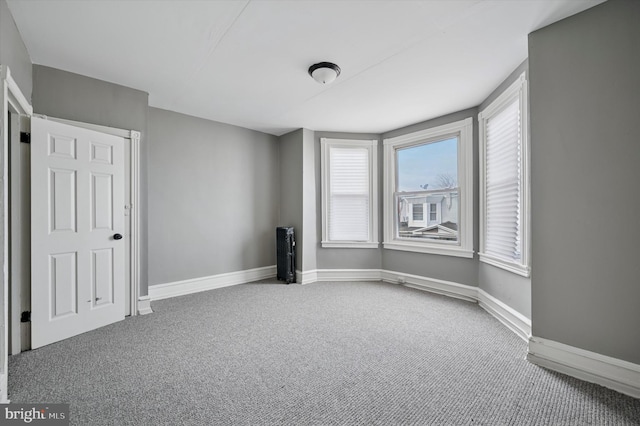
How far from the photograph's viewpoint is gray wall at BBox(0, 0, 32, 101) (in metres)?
1.84

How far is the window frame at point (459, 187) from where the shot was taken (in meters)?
3.64

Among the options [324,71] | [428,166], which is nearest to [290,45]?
[324,71]

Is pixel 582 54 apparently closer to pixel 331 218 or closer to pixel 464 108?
pixel 464 108

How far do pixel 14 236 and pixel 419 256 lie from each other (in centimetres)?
450

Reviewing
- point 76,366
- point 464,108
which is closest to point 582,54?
point 464,108

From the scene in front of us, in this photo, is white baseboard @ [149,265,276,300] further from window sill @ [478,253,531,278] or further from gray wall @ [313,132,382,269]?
window sill @ [478,253,531,278]

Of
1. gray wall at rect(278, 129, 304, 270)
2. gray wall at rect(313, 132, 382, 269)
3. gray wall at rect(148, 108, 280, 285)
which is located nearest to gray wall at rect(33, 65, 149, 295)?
gray wall at rect(148, 108, 280, 285)

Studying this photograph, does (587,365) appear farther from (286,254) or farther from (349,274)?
(286,254)

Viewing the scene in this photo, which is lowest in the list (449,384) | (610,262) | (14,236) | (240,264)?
(449,384)

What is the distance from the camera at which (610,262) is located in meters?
1.81

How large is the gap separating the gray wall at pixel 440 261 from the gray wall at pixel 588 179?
4.88 ft

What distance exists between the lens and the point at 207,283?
414 cm

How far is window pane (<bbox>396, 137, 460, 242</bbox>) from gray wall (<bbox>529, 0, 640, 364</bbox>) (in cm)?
177

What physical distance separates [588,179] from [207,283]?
436 centimetres
